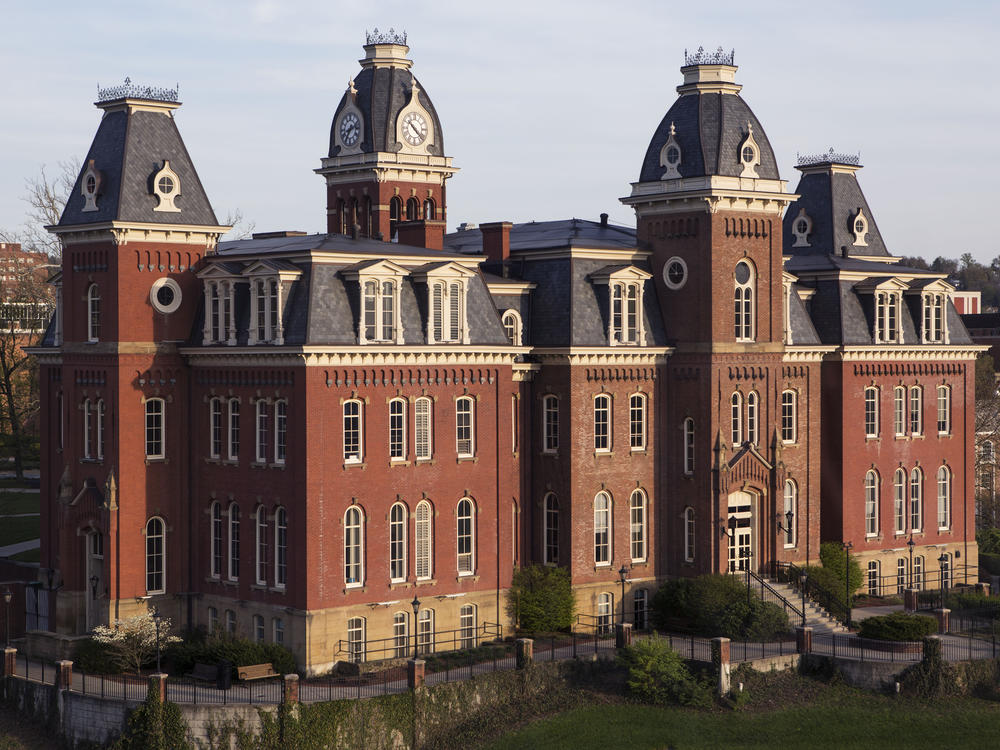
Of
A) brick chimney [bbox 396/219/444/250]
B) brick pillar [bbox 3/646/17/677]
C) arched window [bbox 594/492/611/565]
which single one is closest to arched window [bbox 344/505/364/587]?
arched window [bbox 594/492/611/565]

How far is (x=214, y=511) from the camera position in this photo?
50.5 metres

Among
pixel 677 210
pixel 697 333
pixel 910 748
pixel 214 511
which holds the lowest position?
pixel 910 748

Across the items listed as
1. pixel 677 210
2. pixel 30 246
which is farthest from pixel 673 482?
pixel 30 246

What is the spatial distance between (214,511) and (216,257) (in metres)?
8.55

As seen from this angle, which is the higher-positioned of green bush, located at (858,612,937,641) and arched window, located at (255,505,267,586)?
arched window, located at (255,505,267,586)

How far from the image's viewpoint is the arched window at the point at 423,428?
163ft

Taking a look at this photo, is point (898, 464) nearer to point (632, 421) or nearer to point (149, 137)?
point (632, 421)

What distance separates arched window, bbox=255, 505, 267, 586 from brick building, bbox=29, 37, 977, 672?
13 cm

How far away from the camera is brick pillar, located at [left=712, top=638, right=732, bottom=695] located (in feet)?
153

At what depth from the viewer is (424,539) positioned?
1972 inches

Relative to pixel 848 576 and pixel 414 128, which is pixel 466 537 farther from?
pixel 414 128

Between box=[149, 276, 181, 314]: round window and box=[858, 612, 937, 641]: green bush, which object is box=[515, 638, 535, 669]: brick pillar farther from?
box=[149, 276, 181, 314]: round window

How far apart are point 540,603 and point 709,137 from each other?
59.0 feet

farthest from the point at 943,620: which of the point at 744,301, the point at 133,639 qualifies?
the point at 133,639
